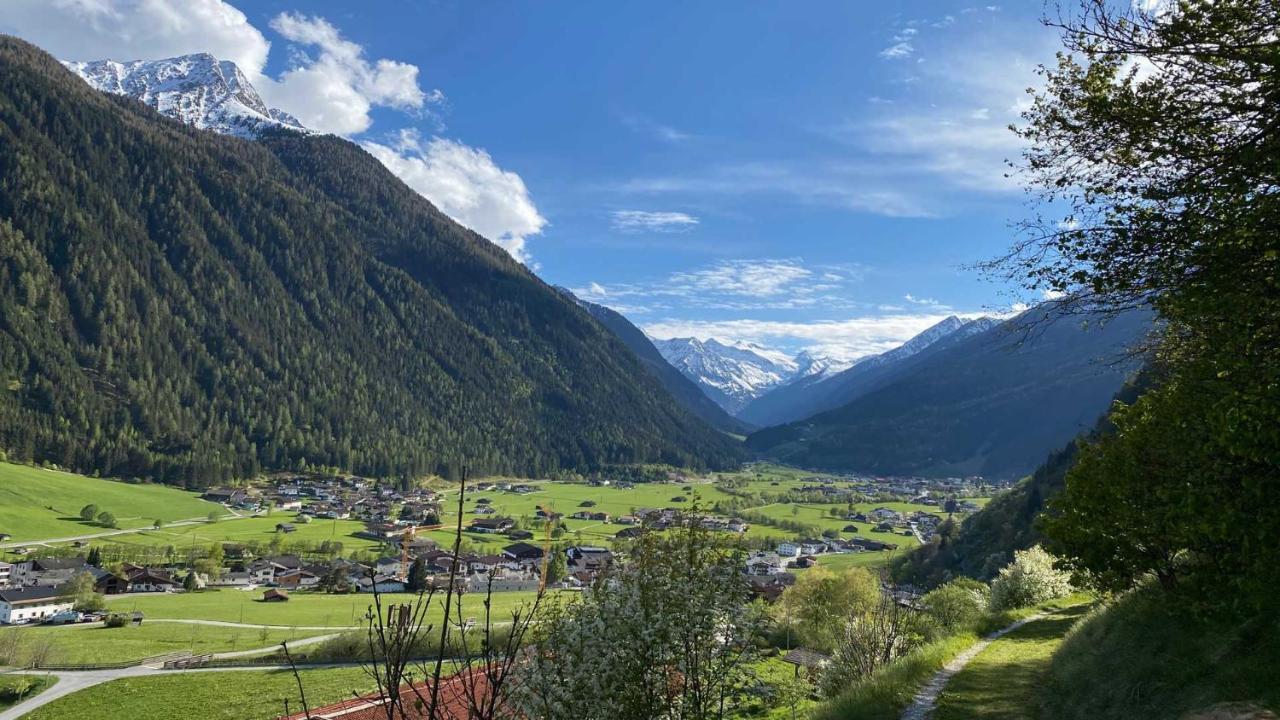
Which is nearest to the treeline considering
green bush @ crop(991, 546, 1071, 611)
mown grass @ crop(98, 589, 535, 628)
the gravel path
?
the gravel path

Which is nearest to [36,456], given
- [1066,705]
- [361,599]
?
[361,599]

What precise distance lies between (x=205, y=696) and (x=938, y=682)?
A: 40.5 m

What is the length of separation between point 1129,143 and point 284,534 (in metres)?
143

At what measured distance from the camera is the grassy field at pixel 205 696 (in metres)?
35.7

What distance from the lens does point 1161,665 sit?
40.3ft

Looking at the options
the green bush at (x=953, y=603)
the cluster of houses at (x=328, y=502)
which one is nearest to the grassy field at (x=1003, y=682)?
the green bush at (x=953, y=603)

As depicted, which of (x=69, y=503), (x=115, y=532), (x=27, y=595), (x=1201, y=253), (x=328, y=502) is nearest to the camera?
(x=1201, y=253)

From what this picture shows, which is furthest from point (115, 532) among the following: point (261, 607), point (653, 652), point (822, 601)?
point (653, 652)

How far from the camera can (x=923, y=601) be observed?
40094 mm

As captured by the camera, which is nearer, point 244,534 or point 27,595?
point 27,595

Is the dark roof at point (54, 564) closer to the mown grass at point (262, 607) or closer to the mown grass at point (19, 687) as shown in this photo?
the mown grass at point (262, 607)

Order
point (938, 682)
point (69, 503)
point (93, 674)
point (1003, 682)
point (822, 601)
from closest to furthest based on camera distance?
point (1003, 682)
point (938, 682)
point (93, 674)
point (822, 601)
point (69, 503)

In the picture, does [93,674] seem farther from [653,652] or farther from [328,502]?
[328,502]

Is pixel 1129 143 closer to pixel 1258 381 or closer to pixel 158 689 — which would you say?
pixel 1258 381
